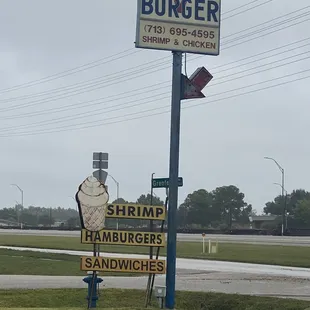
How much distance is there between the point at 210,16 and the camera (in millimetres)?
11945

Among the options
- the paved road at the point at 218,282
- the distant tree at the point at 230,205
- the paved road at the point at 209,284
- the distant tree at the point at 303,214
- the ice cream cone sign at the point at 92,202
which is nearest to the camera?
the ice cream cone sign at the point at 92,202

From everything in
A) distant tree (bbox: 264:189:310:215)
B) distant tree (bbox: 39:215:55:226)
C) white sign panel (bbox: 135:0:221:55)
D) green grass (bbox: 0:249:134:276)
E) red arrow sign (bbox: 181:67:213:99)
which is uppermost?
distant tree (bbox: 264:189:310:215)

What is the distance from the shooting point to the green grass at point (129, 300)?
14.0m

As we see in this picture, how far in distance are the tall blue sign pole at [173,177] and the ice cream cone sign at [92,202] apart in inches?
49.2

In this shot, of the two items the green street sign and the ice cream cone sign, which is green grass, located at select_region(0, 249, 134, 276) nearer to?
the green street sign

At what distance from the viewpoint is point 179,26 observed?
11.8 m

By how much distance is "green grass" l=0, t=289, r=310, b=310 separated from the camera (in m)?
14.0

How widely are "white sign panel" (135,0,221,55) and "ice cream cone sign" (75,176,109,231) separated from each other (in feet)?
8.31

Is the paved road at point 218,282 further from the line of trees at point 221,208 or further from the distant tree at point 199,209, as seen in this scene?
the distant tree at point 199,209

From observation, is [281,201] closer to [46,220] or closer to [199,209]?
[199,209]

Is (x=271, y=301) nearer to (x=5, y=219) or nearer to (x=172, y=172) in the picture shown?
(x=172, y=172)

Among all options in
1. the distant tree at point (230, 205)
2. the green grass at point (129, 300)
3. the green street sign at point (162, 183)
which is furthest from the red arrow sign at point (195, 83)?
the distant tree at point (230, 205)

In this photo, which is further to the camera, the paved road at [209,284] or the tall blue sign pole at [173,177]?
the paved road at [209,284]

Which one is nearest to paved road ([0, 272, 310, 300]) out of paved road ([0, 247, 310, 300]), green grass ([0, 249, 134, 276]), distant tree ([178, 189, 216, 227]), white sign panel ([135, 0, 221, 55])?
paved road ([0, 247, 310, 300])
